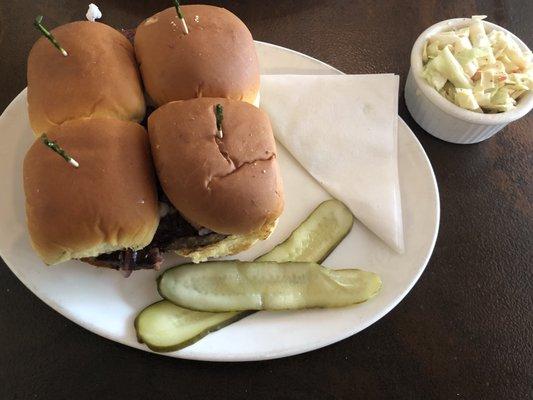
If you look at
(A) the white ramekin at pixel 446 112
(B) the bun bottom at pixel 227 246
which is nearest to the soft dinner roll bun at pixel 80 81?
(B) the bun bottom at pixel 227 246

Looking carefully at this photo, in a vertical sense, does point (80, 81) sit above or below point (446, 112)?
above

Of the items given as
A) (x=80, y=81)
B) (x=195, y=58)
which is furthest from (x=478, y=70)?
(x=80, y=81)

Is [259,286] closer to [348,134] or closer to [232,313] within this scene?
[232,313]

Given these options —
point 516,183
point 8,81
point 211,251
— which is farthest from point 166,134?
point 516,183

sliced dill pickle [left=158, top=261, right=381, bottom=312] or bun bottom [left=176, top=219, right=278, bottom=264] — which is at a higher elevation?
bun bottom [left=176, top=219, right=278, bottom=264]

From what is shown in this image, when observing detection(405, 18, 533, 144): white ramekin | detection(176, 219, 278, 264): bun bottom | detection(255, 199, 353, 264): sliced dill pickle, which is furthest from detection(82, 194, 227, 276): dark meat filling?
detection(405, 18, 533, 144): white ramekin

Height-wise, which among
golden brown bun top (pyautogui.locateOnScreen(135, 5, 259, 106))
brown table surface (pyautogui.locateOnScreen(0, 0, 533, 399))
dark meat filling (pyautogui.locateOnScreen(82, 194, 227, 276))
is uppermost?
golden brown bun top (pyautogui.locateOnScreen(135, 5, 259, 106))

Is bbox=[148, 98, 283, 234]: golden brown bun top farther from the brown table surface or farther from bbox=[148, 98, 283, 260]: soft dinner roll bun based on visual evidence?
the brown table surface
